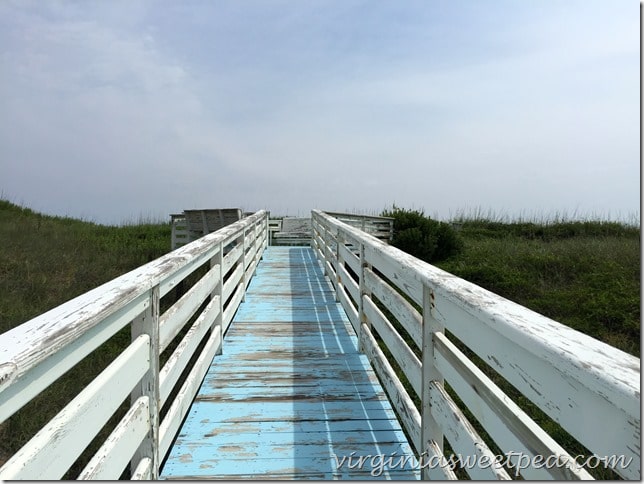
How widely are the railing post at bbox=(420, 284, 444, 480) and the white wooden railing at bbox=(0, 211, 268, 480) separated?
3.83 feet

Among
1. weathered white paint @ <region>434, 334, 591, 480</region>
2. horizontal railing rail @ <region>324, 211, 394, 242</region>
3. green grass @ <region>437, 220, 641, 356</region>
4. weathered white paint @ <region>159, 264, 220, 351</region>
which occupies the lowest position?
green grass @ <region>437, 220, 641, 356</region>

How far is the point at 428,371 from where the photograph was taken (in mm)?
1946

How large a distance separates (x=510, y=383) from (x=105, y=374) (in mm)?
1255

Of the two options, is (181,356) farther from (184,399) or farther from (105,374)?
(105,374)

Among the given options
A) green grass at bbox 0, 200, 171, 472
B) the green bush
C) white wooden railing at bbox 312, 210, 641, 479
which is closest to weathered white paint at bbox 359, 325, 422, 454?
white wooden railing at bbox 312, 210, 641, 479

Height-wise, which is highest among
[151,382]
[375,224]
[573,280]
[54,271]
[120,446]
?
[375,224]

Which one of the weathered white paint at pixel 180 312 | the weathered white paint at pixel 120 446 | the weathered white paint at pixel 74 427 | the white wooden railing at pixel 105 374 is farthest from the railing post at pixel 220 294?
the weathered white paint at pixel 74 427

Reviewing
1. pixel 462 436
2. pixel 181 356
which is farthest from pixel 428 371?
pixel 181 356

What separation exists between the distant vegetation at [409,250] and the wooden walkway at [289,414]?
68.2 inches

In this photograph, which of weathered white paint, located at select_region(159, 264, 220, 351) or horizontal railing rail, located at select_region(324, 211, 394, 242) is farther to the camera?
horizontal railing rail, located at select_region(324, 211, 394, 242)

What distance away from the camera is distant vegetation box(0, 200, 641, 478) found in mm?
5383

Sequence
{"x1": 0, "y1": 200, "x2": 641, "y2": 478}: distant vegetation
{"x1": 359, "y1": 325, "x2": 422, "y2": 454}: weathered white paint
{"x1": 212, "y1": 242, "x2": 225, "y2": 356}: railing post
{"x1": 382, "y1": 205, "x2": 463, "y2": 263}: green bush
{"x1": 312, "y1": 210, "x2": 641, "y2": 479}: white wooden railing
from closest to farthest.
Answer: {"x1": 312, "y1": 210, "x2": 641, "y2": 479}: white wooden railing, {"x1": 359, "y1": 325, "x2": 422, "y2": 454}: weathered white paint, {"x1": 212, "y1": 242, "x2": 225, "y2": 356}: railing post, {"x1": 0, "y1": 200, "x2": 641, "y2": 478}: distant vegetation, {"x1": 382, "y1": 205, "x2": 463, "y2": 263}: green bush

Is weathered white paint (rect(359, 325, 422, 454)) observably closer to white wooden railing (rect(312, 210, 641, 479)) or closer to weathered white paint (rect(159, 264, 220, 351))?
white wooden railing (rect(312, 210, 641, 479))

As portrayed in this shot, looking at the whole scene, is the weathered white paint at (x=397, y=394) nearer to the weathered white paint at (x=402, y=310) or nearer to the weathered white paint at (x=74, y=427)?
the weathered white paint at (x=402, y=310)
